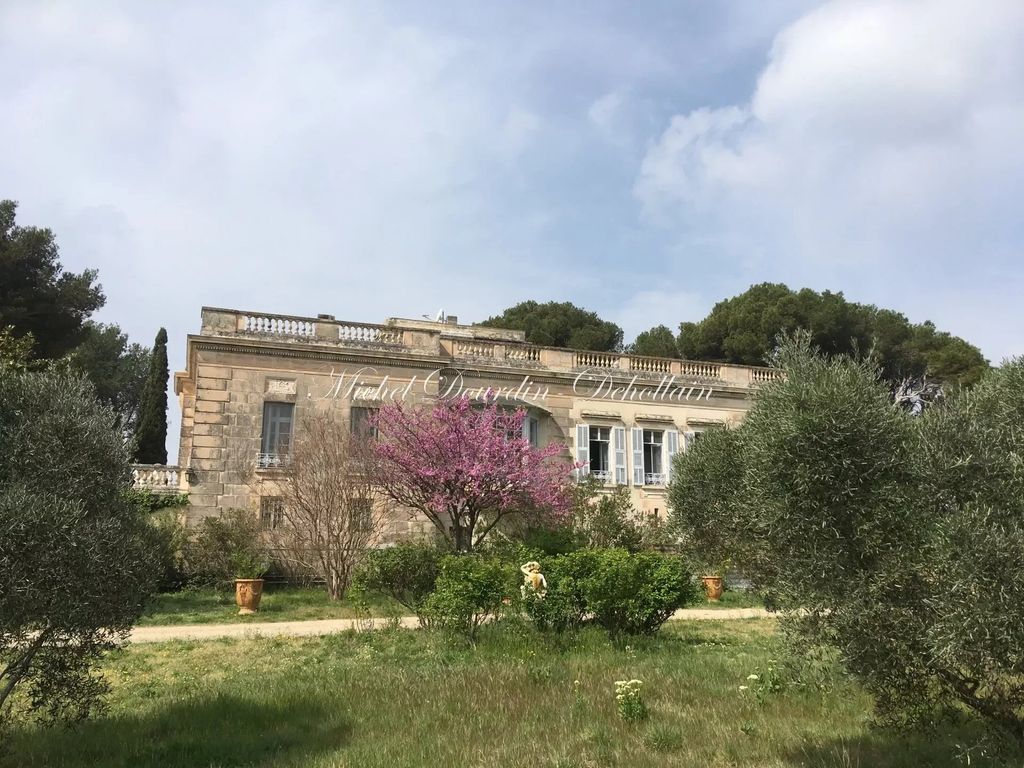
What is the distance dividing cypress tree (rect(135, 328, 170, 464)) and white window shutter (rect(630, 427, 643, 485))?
20495 mm

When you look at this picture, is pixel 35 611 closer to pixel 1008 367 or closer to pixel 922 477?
pixel 922 477

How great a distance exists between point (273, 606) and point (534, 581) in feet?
25.4

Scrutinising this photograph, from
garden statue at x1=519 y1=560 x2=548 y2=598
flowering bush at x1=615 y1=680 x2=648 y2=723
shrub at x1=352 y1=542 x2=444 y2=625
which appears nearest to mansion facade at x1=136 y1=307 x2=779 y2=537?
shrub at x1=352 y1=542 x2=444 y2=625

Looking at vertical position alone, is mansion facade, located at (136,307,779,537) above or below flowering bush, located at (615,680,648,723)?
above

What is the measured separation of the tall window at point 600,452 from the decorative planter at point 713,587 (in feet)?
25.7

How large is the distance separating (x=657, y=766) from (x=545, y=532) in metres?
13.7

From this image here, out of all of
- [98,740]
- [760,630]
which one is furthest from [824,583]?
[760,630]

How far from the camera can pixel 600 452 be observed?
25.8m

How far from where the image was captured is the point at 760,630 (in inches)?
501

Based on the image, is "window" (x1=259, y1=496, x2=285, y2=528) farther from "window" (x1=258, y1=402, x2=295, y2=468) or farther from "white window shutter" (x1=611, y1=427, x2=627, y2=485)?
"white window shutter" (x1=611, y1=427, x2=627, y2=485)

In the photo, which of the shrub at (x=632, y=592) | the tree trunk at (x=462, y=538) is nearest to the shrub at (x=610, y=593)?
the shrub at (x=632, y=592)

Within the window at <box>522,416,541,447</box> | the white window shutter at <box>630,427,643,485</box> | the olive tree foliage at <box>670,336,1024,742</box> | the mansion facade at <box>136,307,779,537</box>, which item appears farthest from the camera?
the white window shutter at <box>630,427,643,485</box>

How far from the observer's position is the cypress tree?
3278 centimetres

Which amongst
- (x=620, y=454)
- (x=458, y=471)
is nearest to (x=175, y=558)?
(x=458, y=471)
